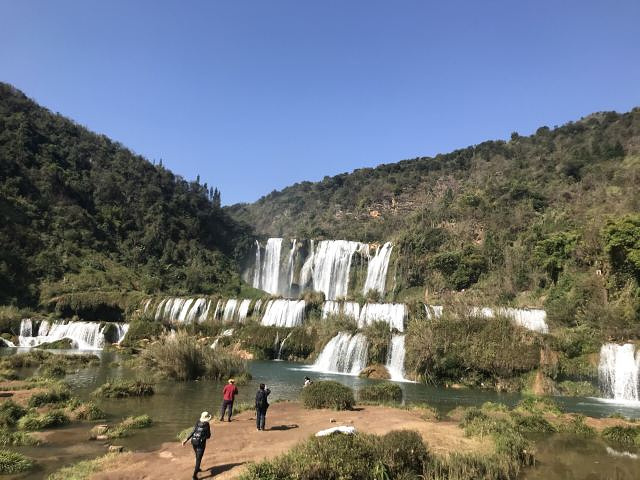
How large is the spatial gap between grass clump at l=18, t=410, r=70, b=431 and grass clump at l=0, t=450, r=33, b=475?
4673 mm

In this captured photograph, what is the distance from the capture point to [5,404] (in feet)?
56.3

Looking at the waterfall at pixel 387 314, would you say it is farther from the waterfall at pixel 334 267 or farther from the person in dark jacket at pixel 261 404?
the waterfall at pixel 334 267

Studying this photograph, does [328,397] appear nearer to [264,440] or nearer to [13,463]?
[264,440]

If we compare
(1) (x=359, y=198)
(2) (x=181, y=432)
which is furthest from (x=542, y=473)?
(1) (x=359, y=198)

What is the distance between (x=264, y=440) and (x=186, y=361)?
1505cm

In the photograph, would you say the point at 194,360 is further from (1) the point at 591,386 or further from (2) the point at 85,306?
(2) the point at 85,306

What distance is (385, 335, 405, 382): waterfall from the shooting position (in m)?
34.5

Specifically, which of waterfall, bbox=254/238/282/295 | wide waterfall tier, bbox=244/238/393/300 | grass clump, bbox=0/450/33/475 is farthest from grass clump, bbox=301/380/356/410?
waterfall, bbox=254/238/282/295

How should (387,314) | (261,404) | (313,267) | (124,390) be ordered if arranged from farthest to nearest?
1. (313,267)
2. (387,314)
3. (124,390)
4. (261,404)

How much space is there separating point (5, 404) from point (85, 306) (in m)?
50.5

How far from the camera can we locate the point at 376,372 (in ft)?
113

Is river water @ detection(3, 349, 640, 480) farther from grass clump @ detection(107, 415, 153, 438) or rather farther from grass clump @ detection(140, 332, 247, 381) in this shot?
grass clump @ detection(140, 332, 247, 381)

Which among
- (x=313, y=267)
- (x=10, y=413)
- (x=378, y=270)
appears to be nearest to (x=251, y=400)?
(x=10, y=413)

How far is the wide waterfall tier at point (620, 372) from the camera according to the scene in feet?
90.6
